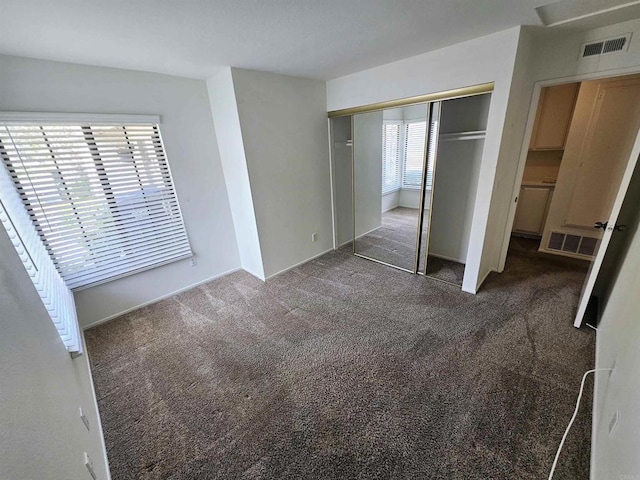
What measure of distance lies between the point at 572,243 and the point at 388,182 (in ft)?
8.28

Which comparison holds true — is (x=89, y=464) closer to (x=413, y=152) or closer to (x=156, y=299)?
(x=156, y=299)

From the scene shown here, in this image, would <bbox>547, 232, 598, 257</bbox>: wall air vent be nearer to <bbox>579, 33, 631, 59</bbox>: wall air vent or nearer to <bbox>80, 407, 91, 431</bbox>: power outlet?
<bbox>579, 33, 631, 59</bbox>: wall air vent

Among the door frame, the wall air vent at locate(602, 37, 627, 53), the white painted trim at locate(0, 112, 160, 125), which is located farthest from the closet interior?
the white painted trim at locate(0, 112, 160, 125)

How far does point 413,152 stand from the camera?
10.4ft

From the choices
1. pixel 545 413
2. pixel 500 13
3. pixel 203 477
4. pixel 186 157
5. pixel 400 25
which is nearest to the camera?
pixel 203 477

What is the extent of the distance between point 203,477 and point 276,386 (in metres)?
0.61

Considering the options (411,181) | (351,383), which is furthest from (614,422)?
(411,181)

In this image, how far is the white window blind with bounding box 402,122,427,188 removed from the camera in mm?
2880

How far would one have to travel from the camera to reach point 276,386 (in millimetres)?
1844

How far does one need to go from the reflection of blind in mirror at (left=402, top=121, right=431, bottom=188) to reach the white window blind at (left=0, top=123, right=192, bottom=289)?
111 inches

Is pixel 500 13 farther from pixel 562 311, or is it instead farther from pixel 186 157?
pixel 186 157

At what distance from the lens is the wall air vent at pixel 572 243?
10.6ft

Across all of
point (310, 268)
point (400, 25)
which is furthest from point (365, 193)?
point (400, 25)

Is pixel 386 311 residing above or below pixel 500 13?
below
